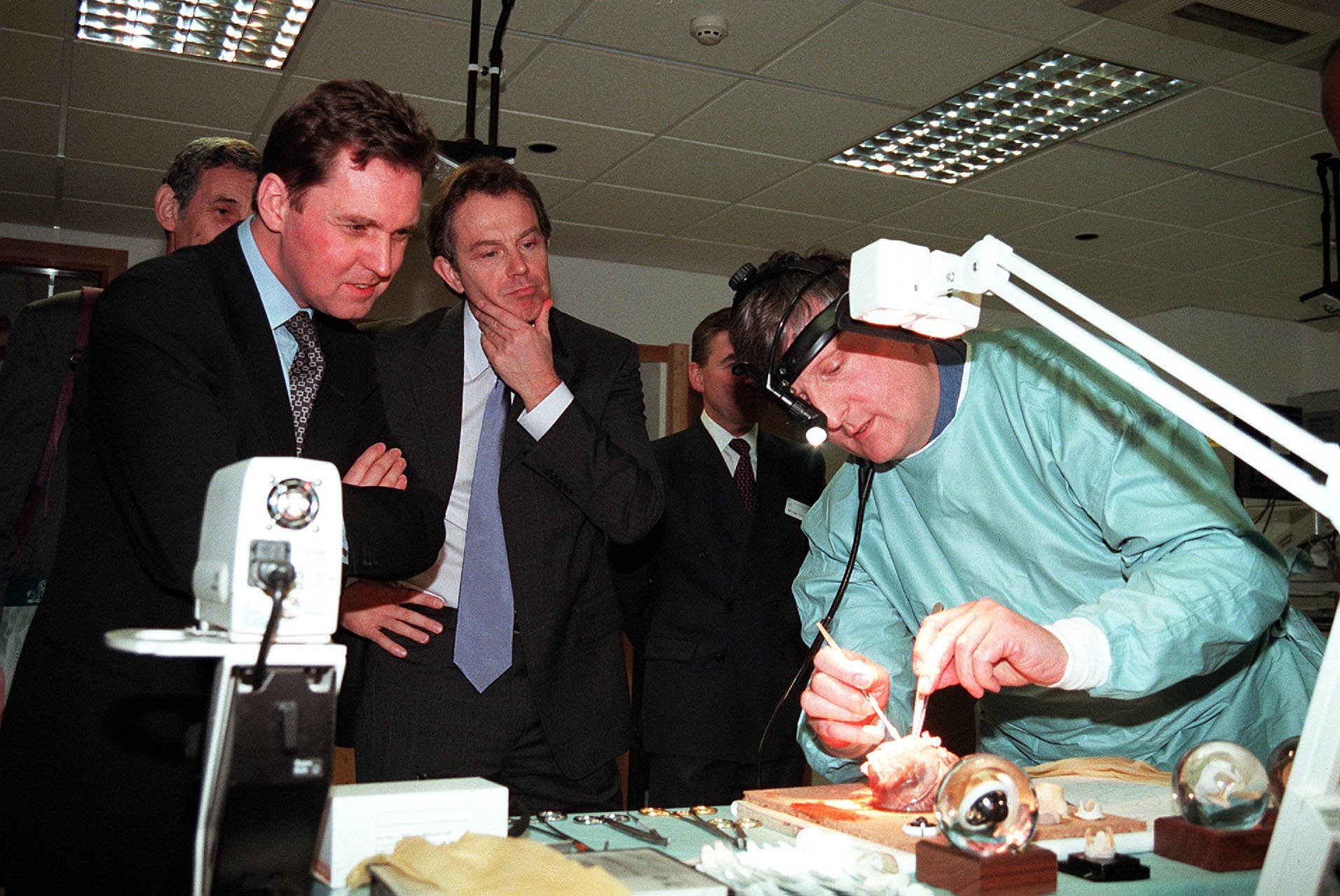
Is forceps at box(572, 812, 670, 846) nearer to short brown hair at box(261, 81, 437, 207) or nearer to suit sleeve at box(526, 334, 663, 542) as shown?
suit sleeve at box(526, 334, 663, 542)

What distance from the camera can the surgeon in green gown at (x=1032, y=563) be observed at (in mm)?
1423

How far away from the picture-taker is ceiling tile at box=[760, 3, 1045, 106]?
3.69 meters

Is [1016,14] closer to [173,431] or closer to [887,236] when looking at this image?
[887,236]

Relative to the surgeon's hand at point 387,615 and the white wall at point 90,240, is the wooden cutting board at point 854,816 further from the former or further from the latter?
the white wall at point 90,240

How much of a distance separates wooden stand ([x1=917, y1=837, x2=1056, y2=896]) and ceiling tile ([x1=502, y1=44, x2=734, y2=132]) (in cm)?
336

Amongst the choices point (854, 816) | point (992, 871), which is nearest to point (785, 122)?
point (854, 816)

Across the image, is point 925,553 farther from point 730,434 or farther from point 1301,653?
point 730,434

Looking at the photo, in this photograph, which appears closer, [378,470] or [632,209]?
[378,470]

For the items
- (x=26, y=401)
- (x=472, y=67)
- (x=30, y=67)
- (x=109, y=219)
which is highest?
(x=30, y=67)

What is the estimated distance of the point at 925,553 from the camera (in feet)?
6.35

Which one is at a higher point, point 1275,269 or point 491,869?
point 1275,269

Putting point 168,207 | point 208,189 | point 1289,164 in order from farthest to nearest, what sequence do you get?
point 1289,164, point 168,207, point 208,189

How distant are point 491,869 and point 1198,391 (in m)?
0.77

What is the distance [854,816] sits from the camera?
1365mm
